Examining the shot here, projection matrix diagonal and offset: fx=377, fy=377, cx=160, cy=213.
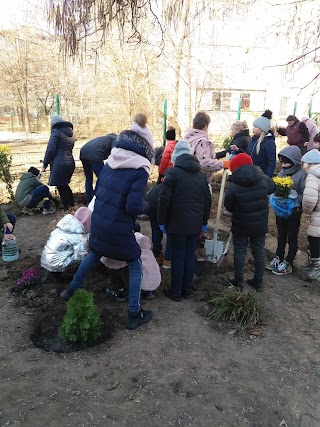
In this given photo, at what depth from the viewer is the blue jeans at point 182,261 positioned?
3.76 meters

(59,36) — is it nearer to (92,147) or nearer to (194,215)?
(194,215)

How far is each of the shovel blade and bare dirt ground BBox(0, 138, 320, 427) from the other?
1.87 ft

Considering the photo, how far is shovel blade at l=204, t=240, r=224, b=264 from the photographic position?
4.56 metres

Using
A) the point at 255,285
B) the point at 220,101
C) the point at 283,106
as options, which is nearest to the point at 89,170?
the point at 255,285

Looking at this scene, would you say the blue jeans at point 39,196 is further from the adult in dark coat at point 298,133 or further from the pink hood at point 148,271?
the adult in dark coat at point 298,133

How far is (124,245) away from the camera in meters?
3.19

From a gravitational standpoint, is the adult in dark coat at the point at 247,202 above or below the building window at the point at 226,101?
below

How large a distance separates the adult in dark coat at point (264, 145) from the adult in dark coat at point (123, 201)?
2.78 metres

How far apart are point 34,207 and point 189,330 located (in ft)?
14.1

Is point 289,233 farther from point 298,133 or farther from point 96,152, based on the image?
point 298,133

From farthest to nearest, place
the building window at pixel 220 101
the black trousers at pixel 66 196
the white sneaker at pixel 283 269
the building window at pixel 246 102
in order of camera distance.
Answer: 1. the building window at pixel 246 102
2. the building window at pixel 220 101
3. the black trousers at pixel 66 196
4. the white sneaker at pixel 283 269

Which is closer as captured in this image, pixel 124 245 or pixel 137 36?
pixel 137 36

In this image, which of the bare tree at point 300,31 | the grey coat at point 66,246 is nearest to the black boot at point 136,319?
the grey coat at point 66,246

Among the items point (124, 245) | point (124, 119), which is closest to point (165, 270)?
point (124, 245)
